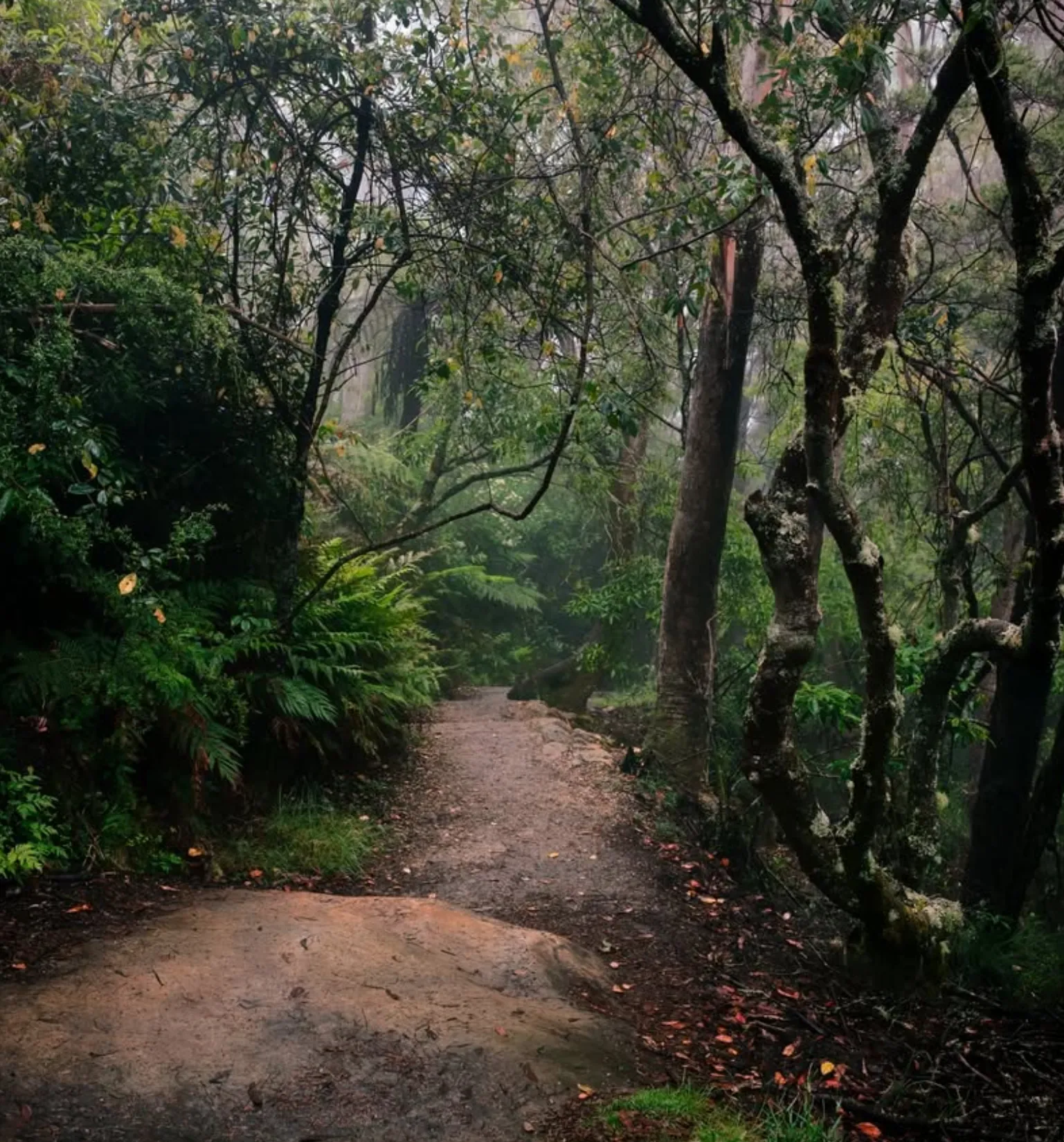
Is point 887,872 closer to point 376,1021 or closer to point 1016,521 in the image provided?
point 376,1021

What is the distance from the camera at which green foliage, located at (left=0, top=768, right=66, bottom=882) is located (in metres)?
4.52

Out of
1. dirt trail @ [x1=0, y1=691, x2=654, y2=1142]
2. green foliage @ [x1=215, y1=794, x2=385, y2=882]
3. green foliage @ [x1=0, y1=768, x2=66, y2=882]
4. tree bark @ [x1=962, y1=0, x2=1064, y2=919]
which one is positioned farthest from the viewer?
green foliage @ [x1=215, y1=794, x2=385, y2=882]

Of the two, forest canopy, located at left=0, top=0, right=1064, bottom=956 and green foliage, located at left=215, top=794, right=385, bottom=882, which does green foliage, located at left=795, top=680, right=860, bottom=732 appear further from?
green foliage, located at left=215, top=794, right=385, bottom=882

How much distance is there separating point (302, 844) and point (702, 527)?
487cm

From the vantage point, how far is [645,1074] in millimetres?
4172

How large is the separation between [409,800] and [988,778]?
4.33m

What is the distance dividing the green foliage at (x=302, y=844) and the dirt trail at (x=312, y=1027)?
523 mm

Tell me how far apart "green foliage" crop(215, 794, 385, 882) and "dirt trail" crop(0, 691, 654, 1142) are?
1.72 ft

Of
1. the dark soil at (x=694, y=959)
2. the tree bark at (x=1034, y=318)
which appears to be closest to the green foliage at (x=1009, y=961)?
the dark soil at (x=694, y=959)

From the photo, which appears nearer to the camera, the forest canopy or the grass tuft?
the grass tuft

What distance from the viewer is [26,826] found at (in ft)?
15.4

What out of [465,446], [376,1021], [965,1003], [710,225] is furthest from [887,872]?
[465,446]

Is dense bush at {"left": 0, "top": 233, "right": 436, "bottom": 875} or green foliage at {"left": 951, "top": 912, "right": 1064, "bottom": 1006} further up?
dense bush at {"left": 0, "top": 233, "right": 436, "bottom": 875}

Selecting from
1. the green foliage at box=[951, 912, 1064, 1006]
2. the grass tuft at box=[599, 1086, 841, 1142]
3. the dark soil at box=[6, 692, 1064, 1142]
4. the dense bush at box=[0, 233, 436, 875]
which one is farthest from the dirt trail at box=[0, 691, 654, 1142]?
the green foliage at box=[951, 912, 1064, 1006]
